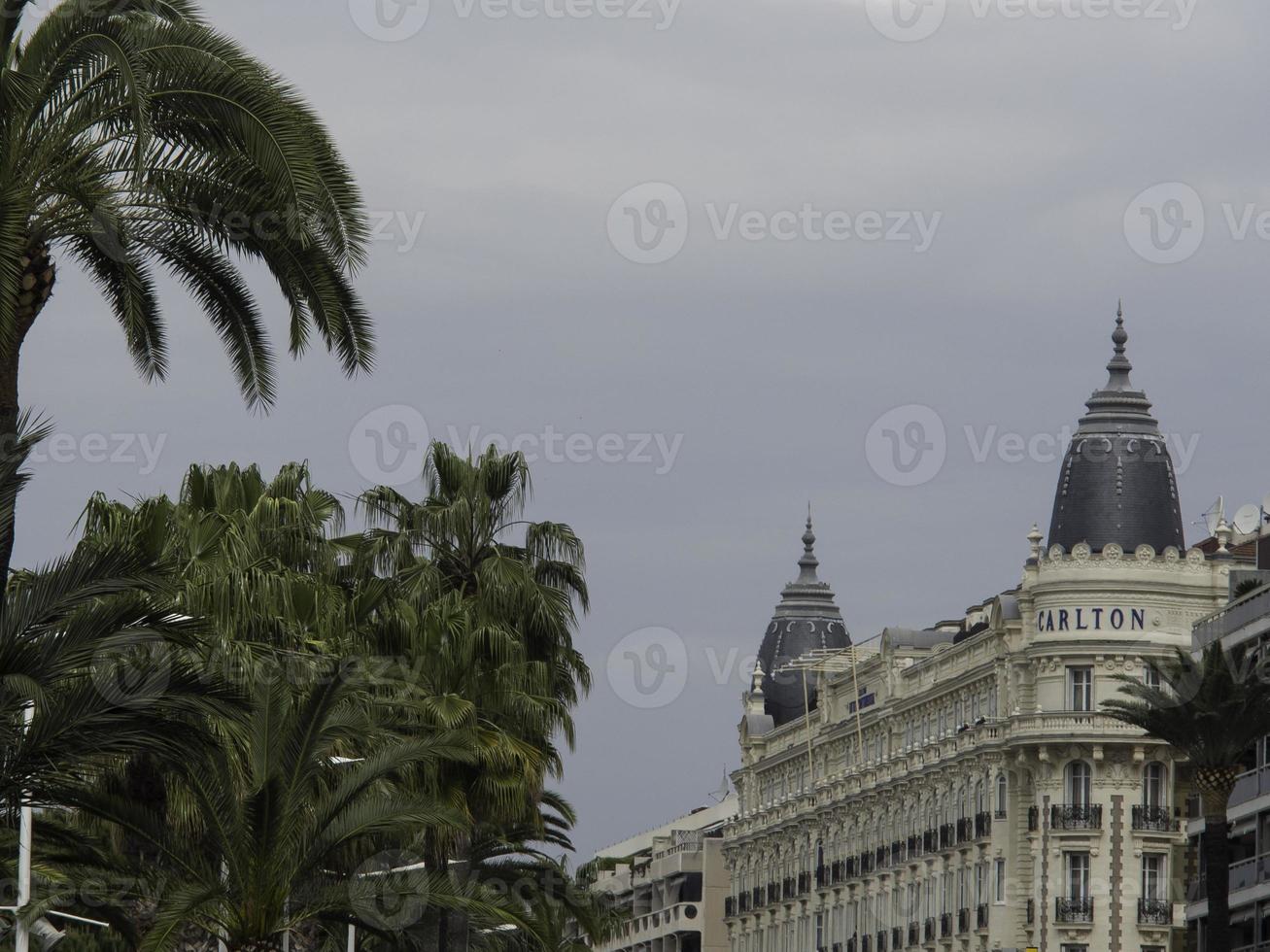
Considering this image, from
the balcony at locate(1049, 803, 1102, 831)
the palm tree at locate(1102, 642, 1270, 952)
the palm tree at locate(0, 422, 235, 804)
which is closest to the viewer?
the palm tree at locate(0, 422, 235, 804)

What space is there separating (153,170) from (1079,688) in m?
67.6

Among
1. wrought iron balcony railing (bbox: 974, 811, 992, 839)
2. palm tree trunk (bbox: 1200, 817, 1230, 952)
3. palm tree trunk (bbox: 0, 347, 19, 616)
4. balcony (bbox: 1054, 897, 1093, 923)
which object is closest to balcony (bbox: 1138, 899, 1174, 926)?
balcony (bbox: 1054, 897, 1093, 923)

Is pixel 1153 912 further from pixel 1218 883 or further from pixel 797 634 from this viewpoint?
pixel 797 634

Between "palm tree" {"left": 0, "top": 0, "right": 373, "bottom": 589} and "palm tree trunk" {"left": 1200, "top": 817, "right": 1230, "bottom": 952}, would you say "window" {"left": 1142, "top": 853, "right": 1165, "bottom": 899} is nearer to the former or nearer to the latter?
"palm tree trunk" {"left": 1200, "top": 817, "right": 1230, "bottom": 952}

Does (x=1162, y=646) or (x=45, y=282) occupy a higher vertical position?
(x=1162, y=646)

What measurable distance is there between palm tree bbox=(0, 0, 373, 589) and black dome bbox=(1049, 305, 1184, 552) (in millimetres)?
64757

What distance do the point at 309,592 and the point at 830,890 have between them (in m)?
78.1

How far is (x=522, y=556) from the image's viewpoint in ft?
160

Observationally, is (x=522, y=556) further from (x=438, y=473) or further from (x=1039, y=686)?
(x=1039, y=686)

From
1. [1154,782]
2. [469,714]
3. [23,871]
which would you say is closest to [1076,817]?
[1154,782]

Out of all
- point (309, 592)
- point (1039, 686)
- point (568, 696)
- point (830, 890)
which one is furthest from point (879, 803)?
point (309, 592)

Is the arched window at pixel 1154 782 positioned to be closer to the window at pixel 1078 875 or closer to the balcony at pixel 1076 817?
the balcony at pixel 1076 817

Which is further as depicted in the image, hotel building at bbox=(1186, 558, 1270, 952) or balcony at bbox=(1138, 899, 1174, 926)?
balcony at bbox=(1138, 899, 1174, 926)

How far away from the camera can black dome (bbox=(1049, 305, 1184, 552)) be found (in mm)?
90875
